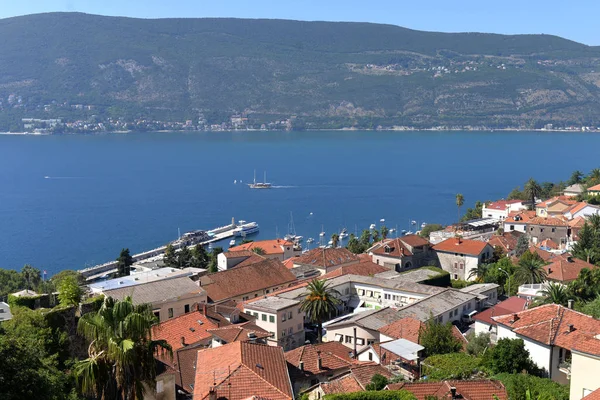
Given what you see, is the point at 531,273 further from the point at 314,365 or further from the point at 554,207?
the point at 554,207

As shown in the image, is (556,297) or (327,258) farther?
(327,258)

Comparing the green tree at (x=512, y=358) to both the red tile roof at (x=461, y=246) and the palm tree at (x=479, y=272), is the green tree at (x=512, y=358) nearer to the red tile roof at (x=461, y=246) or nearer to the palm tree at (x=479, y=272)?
the palm tree at (x=479, y=272)

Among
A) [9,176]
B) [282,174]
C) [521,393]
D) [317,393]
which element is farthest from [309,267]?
[9,176]

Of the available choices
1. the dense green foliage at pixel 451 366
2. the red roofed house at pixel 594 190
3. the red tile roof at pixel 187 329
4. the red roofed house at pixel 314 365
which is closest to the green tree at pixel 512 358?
the dense green foliage at pixel 451 366

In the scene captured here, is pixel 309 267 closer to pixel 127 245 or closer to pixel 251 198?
pixel 127 245

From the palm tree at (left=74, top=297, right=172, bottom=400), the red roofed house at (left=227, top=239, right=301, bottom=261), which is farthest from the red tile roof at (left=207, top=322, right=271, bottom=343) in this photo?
the red roofed house at (left=227, top=239, right=301, bottom=261)

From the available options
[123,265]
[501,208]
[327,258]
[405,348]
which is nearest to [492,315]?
[405,348]
